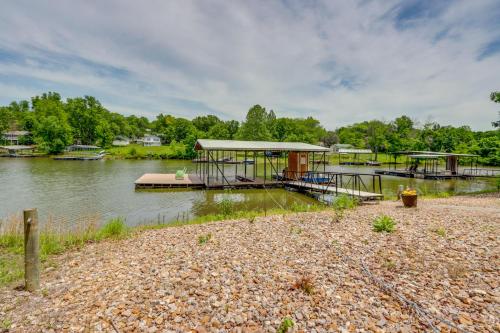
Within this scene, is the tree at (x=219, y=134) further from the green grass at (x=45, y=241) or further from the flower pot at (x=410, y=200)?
the green grass at (x=45, y=241)

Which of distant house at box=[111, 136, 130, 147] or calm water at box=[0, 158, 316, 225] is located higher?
distant house at box=[111, 136, 130, 147]

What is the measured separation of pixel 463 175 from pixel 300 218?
1239 inches

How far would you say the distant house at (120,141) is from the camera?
3208 inches

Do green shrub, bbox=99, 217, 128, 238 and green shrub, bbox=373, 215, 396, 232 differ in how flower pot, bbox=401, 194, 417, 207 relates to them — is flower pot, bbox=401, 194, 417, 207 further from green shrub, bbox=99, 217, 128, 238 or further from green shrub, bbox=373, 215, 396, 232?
green shrub, bbox=99, 217, 128, 238

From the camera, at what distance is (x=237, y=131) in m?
74.1

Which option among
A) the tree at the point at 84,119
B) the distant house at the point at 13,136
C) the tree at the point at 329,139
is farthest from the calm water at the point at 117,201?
the tree at the point at 329,139

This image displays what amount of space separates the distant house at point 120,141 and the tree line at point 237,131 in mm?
2646

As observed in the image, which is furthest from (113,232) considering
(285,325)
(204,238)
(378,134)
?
(378,134)

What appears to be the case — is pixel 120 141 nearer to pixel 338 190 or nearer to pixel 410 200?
pixel 338 190

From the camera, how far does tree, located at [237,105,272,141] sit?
63.3 m

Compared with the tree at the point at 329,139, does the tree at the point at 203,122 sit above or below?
above

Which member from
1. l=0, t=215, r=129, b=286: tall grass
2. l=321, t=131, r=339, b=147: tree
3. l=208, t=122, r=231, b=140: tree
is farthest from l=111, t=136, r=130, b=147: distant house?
l=0, t=215, r=129, b=286: tall grass

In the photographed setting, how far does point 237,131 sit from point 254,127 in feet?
37.4

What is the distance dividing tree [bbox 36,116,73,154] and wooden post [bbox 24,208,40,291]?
66164 mm
